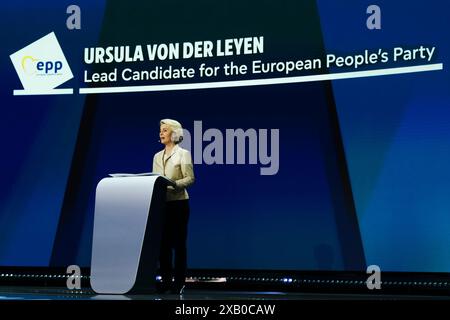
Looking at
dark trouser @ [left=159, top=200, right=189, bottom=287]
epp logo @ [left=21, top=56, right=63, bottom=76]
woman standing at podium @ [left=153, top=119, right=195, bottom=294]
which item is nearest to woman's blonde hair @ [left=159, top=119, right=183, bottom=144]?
woman standing at podium @ [left=153, top=119, right=195, bottom=294]

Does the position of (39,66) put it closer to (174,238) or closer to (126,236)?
(174,238)

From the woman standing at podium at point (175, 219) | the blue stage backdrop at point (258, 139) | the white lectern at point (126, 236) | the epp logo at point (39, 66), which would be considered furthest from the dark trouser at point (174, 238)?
the epp logo at point (39, 66)

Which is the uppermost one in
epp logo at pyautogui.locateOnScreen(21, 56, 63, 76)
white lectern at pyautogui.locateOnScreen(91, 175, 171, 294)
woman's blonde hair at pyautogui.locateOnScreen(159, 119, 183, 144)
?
epp logo at pyautogui.locateOnScreen(21, 56, 63, 76)

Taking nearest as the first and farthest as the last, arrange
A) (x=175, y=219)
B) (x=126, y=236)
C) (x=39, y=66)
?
(x=126, y=236) < (x=175, y=219) < (x=39, y=66)

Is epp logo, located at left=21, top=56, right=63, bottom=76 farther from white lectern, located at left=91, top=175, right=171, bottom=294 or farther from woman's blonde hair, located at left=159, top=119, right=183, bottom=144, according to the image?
white lectern, located at left=91, top=175, right=171, bottom=294

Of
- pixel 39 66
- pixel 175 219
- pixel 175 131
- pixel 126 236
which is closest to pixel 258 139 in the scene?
pixel 175 131

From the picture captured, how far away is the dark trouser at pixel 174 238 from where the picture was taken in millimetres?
5410

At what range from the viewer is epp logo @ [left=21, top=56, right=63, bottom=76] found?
22.6 feet

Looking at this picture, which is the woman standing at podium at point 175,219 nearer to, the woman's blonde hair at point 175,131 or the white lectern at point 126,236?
the woman's blonde hair at point 175,131

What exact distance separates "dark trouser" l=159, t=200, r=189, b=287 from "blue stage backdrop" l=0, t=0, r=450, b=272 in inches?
43.5

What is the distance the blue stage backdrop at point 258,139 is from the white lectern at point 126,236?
5.17 feet

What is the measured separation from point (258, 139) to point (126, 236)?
1.89 meters

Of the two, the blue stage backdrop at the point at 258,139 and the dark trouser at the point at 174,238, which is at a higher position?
the blue stage backdrop at the point at 258,139

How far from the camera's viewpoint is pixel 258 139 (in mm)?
6445
